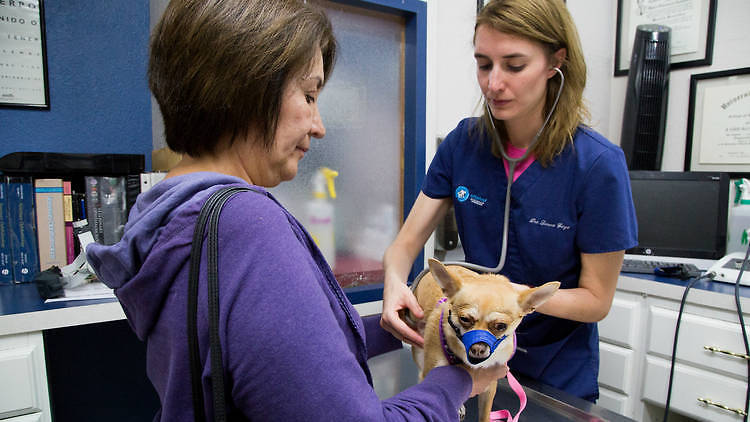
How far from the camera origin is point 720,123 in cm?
235

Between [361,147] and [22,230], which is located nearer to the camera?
[22,230]

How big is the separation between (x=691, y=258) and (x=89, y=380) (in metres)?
2.94

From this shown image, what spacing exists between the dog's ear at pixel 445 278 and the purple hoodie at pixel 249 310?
0.30m

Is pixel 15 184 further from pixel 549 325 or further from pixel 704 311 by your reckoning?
pixel 704 311

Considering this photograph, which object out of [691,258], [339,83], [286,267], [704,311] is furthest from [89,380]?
[691,258]

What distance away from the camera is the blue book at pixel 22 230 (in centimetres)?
152

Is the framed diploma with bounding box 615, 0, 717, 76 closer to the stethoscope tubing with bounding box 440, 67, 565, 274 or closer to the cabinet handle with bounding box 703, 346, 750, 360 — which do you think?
the cabinet handle with bounding box 703, 346, 750, 360

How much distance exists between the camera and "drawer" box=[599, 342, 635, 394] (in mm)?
2098

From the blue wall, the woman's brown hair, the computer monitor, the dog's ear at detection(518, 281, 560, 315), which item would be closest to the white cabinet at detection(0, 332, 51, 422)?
the blue wall

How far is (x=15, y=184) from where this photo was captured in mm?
1517

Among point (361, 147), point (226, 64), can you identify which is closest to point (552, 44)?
point (226, 64)

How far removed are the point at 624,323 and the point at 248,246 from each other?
7.14 ft

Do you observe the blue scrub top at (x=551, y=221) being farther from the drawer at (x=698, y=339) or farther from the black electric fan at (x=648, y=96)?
the black electric fan at (x=648, y=96)

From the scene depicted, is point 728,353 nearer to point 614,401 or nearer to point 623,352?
point 623,352
